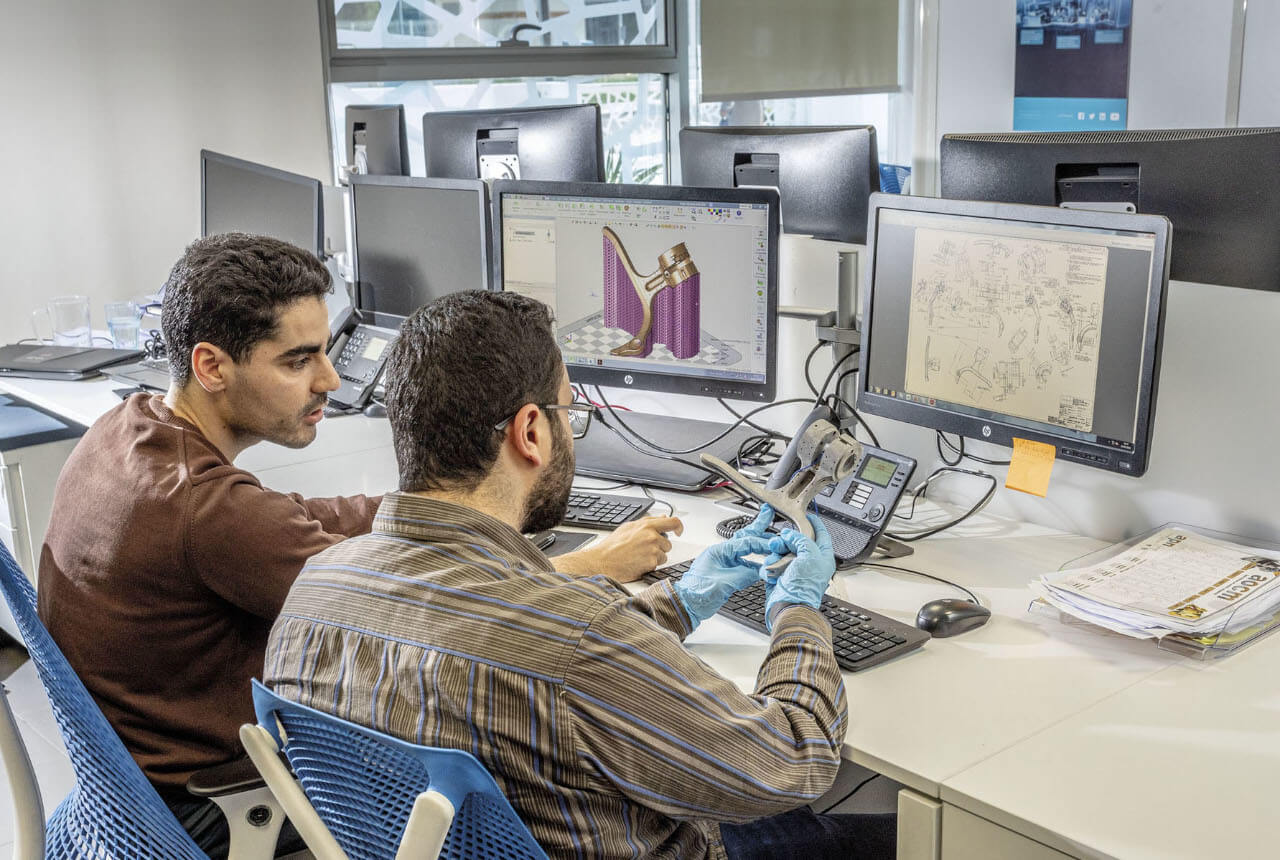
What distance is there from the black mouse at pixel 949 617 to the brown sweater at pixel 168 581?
29.9 inches

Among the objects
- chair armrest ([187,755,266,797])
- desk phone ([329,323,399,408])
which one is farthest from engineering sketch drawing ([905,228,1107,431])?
desk phone ([329,323,399,408])

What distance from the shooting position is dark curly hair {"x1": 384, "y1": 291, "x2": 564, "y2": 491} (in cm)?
117

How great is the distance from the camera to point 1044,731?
128 centimetres

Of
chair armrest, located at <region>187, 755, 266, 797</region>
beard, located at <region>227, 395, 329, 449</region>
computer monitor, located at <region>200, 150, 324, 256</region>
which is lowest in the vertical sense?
chair armrest, located at <region>187, 755, 266, 797</region>

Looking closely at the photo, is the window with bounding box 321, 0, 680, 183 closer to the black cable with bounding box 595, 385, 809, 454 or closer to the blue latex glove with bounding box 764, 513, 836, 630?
the black cable with bounding box 595, 385, 809, 454

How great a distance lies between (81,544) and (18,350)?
2.02 m

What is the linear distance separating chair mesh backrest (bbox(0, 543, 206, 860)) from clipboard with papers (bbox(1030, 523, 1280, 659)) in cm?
106

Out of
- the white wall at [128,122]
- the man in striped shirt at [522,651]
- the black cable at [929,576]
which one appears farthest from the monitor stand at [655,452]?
the white wall at [128,122]

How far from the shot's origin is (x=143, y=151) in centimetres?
393

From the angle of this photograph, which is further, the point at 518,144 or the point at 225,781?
the point at 518,144

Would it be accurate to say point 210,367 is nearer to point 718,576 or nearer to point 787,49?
point 718,576

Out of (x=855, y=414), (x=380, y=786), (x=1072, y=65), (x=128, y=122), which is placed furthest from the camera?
(x=128, y=122)

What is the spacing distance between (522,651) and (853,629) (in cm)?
62

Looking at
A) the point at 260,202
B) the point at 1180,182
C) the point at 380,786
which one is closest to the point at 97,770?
the point at 380,786
